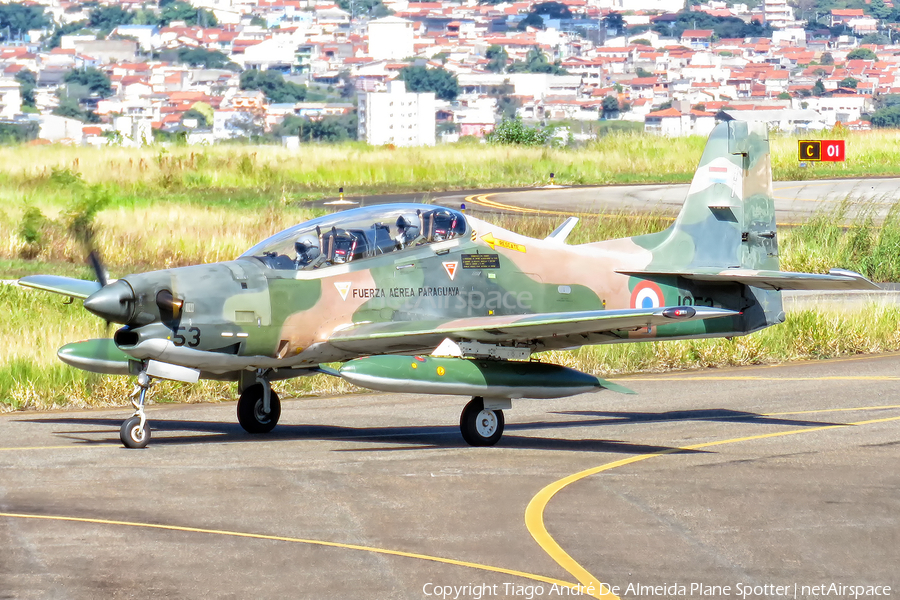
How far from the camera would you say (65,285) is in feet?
47.5

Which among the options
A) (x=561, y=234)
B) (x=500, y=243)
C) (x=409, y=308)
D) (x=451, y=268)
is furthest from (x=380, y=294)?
(x=561, y=234)

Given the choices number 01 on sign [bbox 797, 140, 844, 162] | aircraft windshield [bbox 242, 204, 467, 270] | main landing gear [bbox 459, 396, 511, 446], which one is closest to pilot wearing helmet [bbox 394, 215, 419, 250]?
aircraft windshield [bbox 242, 204, 467, 270]

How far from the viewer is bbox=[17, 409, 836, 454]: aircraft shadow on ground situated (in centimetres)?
1364

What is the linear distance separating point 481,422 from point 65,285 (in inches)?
195

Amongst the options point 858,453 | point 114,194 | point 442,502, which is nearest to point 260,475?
point 442,502

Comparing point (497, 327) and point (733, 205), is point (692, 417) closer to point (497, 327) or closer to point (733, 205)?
point (733, 205)

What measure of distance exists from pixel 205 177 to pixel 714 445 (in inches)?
1551

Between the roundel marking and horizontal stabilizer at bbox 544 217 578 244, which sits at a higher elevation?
horizontal stabilizer at bbox 544 217 578 244

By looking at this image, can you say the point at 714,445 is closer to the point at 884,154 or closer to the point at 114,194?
the point at 114,194

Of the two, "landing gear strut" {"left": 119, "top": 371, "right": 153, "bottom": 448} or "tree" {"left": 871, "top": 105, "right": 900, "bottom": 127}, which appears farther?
"tree" {"left": 871, "top": 105, "right": 900, "bottom": 127}

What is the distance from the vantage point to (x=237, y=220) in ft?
109

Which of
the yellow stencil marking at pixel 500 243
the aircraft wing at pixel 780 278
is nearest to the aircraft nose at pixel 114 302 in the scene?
the yellow stencil marking at pixel 500 243

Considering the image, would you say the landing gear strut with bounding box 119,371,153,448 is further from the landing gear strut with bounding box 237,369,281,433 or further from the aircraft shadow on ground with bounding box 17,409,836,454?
the landing gear strut with bounding box 237,369,281,433

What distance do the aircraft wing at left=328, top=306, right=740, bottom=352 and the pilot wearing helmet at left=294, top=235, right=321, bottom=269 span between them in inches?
30.8
